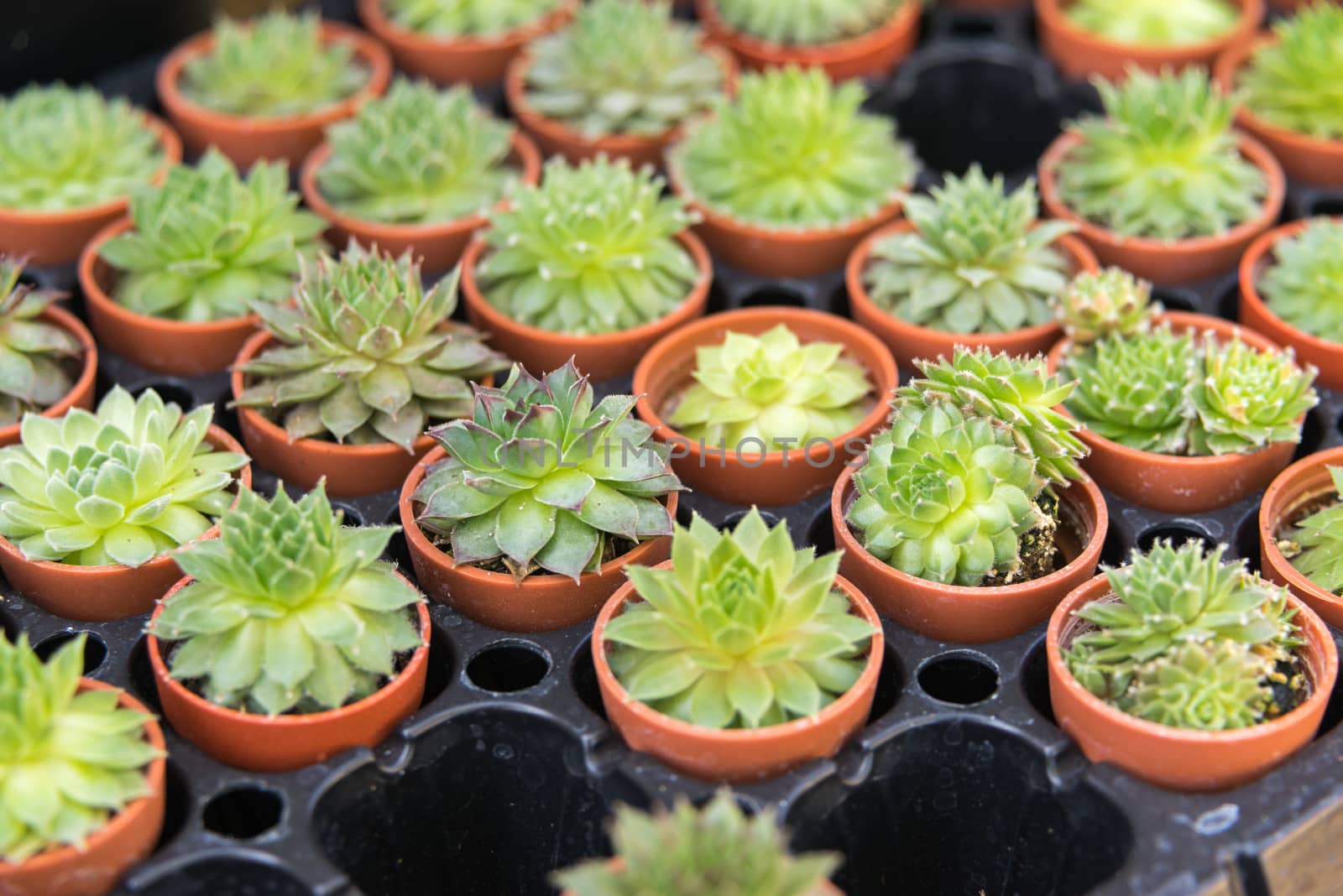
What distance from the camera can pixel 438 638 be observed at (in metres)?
1.89

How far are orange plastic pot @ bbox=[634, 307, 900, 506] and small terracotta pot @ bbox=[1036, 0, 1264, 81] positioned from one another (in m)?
0.99

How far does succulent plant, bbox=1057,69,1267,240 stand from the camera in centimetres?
239

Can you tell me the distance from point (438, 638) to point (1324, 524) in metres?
1.11

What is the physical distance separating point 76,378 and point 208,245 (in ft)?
0.89

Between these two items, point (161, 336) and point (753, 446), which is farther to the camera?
point (161, 336)

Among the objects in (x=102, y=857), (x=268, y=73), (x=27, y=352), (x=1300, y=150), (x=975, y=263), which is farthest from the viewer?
(x=268, y=73)

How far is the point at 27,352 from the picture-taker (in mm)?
2133

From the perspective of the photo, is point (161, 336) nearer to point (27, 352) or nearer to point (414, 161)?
point (27, 352)

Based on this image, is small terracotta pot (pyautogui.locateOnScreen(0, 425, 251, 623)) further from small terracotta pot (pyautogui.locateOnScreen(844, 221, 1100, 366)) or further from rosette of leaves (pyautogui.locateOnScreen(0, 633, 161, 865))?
small terracotta pot (pyautogui.locateOnScreen(844, 221, 1100, 366))

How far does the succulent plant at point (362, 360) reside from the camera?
6.59 ft

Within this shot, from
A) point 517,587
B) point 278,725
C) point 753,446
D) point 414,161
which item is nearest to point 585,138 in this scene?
point 414,161

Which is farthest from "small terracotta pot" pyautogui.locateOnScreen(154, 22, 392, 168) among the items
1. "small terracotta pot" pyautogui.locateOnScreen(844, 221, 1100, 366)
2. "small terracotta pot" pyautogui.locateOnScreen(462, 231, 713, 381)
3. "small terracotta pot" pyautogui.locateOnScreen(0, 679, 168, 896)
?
"small terracotta pot" pyautogui.locateOnScreen(0, 679, 168, 896)

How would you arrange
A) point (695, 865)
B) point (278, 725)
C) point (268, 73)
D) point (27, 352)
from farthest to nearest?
point (268, 73) < point (27, 352) < point (278, 725) < point (695, 865)

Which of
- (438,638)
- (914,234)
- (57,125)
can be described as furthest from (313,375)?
(914,234)
